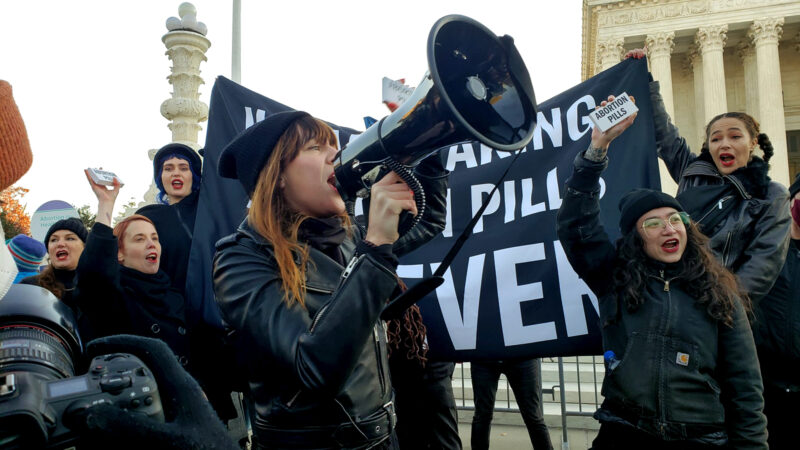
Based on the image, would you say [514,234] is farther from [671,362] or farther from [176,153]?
[176,153]

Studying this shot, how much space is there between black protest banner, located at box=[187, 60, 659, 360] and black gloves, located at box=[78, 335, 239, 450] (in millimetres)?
2429

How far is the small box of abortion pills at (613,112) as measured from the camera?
2.53 metres

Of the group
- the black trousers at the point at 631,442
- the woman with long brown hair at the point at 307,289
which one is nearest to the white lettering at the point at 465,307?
the black trousers at the point at 631,442

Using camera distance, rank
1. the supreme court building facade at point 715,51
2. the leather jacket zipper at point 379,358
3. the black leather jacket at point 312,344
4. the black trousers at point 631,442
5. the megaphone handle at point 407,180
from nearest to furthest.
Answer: the black leather jacket at point 312,344
the megaphone handle at point 407,180
the leather jacket zipper at point 379,358
the black trousers at point 631,442
the supreme court building facade at point 715,51

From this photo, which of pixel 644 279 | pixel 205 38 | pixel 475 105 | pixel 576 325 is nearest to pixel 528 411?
pixel 576 325

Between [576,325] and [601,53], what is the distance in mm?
26697

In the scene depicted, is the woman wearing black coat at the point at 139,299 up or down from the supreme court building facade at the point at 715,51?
down

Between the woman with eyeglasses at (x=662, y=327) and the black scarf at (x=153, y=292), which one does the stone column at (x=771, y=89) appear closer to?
the woman with eyeglasses at (x=662, y=327)

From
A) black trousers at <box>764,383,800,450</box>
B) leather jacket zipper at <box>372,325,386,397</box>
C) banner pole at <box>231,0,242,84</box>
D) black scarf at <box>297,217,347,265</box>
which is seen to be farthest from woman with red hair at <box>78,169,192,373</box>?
banner pole at <box>231,0,242,84</box>

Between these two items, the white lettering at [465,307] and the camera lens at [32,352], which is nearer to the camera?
the camera lens at [32,352]

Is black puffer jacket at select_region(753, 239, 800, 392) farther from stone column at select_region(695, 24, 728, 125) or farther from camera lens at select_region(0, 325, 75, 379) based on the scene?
stone column at select_region(695, 24, 728, 125)

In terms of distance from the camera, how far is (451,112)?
135cm

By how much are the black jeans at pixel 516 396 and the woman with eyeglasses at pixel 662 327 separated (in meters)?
1.68

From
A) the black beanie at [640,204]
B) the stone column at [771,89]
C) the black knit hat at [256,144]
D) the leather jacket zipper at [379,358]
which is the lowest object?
the leather jacket zipper at [379,358]
